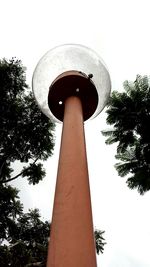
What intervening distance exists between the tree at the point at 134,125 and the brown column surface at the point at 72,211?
382 inches

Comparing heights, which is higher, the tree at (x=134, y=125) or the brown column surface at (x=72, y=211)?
the tree at (x=134, y=125)

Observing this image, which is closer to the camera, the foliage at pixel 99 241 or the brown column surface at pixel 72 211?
the brown column surface at pixel 72 211

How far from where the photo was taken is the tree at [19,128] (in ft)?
42.0

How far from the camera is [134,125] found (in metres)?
12.9

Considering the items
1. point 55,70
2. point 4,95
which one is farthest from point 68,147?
point 4,95

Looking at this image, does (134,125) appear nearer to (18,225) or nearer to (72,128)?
(18,225)

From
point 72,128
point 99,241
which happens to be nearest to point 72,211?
point 72,128

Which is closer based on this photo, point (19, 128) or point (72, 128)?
point (72, 128)

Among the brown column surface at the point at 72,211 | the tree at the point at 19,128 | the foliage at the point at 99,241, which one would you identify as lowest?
the brown column surface at the point at 72,211

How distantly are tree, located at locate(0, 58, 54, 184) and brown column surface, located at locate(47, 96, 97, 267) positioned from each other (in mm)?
9946

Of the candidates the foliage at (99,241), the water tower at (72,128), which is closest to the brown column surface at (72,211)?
the water tower at (72,128)

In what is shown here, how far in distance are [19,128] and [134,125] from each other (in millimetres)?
4858

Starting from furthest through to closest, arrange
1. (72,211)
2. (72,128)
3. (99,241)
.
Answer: (99,241) < (72,128) < (72,211)

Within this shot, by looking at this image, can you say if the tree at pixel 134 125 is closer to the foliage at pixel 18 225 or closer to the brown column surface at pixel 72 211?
the foliage at pixel 18 225
